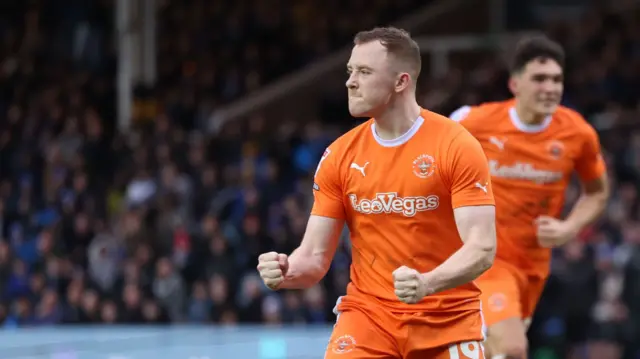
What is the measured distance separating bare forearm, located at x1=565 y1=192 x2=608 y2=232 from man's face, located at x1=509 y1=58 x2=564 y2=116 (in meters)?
0.67

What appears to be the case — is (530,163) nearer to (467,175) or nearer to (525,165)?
(525,165)

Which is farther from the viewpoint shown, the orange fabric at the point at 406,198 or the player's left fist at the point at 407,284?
the orange fabric at the point at 406,198

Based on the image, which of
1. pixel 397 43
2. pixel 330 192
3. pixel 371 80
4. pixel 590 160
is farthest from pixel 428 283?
pixel 590 160

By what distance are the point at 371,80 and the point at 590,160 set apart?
2802 mm

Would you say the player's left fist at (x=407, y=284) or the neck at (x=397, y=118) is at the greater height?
the neck at (x=397, y=118)

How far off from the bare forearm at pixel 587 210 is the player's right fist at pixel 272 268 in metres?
2.85

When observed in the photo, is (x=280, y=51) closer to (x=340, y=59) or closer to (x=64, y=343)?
(x=340, y=59)

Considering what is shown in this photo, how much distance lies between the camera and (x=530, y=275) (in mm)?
8062

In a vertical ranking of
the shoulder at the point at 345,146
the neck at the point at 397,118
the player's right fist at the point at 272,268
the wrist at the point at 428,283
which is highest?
the neck at the point at 397,118

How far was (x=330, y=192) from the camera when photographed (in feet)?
19.6

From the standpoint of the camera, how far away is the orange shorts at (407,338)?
5.75m

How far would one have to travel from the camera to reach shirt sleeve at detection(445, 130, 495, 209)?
5.60m

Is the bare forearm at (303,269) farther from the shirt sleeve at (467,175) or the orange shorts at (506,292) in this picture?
the orange shorts at (506,292)

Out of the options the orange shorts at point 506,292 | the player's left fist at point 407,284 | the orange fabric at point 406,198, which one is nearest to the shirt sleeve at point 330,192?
the orange fabric at point 406,198
